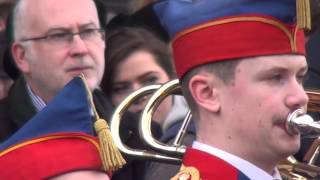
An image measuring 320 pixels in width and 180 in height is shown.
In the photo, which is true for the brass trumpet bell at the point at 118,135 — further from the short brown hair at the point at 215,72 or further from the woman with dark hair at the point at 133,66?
the woman with dark hair at the point at 133,66

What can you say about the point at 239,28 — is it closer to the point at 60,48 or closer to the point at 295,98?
the point at 295,98

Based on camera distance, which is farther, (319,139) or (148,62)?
(148,62)

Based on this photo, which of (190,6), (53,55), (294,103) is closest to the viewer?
(294,103)

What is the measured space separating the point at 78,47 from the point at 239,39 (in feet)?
4.97

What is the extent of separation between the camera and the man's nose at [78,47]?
465 cm

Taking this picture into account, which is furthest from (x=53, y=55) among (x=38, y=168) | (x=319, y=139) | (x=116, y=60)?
(x=38, y=168)

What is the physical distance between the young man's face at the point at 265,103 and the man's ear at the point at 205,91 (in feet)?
0.13

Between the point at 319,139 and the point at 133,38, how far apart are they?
1.67 metres

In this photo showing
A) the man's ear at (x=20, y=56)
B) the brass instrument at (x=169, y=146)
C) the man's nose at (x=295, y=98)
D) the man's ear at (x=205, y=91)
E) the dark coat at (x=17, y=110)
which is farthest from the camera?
the man's ear at (x=20, y=56)

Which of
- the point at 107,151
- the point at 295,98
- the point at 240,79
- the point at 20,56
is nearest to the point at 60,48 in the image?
the point at 20,56

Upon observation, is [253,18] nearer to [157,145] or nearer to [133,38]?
[157,145]

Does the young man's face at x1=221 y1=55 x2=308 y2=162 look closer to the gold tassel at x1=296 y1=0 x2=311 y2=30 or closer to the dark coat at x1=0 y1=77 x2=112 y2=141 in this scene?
the gold tassel at x1=296 y1=0 x2=311 y2=30

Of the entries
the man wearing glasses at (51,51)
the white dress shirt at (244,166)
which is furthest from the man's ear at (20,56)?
the white dress shirt at (244,166)

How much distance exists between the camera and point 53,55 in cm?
470
